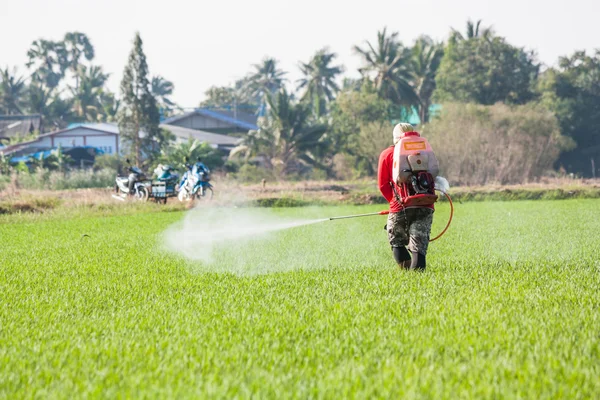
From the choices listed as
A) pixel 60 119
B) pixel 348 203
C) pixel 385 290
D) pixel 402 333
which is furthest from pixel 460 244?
pixel 60 119

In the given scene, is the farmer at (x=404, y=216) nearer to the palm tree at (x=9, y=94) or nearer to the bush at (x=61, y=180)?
the bush at (x=61, y=180)

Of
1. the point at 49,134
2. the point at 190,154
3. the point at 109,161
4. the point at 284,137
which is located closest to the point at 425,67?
the point at 284,137

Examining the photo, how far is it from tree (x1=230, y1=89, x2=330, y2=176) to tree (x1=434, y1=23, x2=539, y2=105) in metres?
12.6

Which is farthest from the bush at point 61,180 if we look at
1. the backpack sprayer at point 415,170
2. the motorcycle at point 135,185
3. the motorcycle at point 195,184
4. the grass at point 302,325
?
the backpack sprayer at point 415,170

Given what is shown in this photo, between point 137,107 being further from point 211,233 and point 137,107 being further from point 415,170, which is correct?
point 415,170

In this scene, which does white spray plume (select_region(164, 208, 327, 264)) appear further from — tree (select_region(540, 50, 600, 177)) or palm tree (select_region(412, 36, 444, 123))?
palm tree (select_region(412, 36, 444, 123))

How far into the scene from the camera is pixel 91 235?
15680mm

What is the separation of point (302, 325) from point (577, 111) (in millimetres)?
53593

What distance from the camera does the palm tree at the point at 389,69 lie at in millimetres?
57062

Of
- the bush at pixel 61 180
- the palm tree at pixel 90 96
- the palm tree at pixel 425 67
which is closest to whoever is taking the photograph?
the bush at pixel 61 180

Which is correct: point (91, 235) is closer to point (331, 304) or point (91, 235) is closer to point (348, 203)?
point (331, 304)

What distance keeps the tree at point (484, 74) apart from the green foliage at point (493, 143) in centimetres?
1048

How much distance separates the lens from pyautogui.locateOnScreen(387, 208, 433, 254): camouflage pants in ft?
27.6

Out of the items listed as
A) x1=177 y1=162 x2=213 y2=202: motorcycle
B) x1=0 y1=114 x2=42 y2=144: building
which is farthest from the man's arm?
x1=0 y1=114 x2=42 y2=144: building
